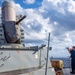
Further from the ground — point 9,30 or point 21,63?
point 9,30

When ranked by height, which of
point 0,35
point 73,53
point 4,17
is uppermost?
point 4,17

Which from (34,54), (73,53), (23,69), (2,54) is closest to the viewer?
(2,54)

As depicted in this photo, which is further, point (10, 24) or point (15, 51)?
point (10, 24)

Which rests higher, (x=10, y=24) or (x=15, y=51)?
(x=10, y=24)

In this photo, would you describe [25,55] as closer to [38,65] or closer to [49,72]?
[38,65]

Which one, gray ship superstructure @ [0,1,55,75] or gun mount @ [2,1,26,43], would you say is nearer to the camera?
gray ship superstructure @ [0,1,55,75]

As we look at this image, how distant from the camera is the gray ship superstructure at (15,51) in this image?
11141 millimetres

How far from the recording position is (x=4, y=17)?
527 inches

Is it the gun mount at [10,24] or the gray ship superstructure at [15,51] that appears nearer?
the gray ship superstructure at [15,51]

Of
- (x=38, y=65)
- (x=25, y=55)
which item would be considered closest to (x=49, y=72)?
(x=38, y=65)

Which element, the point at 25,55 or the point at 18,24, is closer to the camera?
the point at 25,55

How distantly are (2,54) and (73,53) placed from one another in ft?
74.8

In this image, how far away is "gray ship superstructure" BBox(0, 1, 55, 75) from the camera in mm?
11141

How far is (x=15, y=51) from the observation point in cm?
1179
